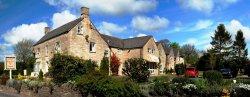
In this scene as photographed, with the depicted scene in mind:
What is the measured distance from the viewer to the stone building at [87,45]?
52906mm

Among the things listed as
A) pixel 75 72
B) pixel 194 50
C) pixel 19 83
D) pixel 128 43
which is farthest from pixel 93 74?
pixel 194 50

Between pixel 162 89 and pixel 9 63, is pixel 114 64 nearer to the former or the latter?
pixel 9 63

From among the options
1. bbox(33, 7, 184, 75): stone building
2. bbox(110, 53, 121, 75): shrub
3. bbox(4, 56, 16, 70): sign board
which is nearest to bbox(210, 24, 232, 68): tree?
bbox(33, 7, 184, 75): stone building

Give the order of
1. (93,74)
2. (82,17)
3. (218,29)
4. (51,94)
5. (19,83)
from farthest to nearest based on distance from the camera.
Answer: (218,29) → (82,17) → (19,83) → (51,94) → (93,74)

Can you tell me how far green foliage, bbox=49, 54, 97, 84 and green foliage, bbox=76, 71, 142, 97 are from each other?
3236 millimetres

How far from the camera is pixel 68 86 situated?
22.7 m

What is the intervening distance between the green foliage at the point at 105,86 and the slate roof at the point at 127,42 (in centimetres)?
4001

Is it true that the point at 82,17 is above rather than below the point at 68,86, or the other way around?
above

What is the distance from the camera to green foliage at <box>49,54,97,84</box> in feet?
81.8

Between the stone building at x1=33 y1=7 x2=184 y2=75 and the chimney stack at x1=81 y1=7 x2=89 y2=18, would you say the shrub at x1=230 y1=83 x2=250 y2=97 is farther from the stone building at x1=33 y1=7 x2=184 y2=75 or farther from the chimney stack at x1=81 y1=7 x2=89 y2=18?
the chimney stack at x1=81 y1=7 x2=89 y2=18

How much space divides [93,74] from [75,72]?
405 centimetres

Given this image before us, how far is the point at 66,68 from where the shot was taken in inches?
982

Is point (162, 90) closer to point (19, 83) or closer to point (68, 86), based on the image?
point (68, 86)

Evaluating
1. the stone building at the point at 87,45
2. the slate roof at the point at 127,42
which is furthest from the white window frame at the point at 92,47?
the slate roof at the point at 127,42
